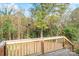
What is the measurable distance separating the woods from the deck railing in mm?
40

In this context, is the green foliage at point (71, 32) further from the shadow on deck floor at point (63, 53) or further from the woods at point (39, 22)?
the shadow on deck floor at point (63, 53)

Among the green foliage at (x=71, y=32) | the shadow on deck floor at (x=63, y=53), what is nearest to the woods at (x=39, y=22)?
the green foliage at (x=71, y=32)

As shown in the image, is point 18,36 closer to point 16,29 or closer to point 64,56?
point 16,29

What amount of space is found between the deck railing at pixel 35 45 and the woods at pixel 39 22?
40 mm

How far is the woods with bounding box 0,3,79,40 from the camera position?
1.81m

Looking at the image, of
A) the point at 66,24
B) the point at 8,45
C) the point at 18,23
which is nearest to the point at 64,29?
the point at 66,24

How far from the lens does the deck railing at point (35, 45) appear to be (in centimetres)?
179

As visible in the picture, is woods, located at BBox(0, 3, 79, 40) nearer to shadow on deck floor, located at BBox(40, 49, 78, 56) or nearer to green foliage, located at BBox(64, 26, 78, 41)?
green foliage, located at BBox(64, 26, 78, 41)

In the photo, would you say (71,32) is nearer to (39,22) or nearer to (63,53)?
(63,53)

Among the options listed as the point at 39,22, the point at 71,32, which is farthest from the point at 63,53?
the point at 39,22

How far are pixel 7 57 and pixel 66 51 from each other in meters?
0.57

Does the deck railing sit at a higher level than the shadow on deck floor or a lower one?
higher

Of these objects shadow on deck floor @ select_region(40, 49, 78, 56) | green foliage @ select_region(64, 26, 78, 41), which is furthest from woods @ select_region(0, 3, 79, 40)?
shadow on deck floor @ select_region(40, 49, 78, 56)

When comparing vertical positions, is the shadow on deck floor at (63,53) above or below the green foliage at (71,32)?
below
